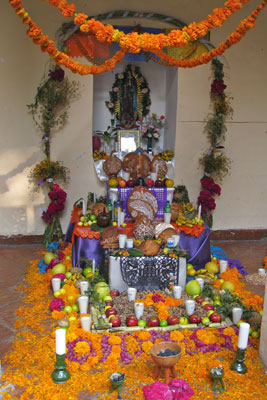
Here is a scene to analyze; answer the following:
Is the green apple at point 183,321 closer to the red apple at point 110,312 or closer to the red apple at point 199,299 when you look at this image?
the red apple at point 199,299

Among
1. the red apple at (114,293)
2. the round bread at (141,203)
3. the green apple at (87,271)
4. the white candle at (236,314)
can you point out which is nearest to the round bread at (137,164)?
the round bread at (141,203)

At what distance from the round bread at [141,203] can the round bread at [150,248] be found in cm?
92

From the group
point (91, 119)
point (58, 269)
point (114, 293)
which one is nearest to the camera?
point (114, 293)

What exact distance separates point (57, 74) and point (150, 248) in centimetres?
359

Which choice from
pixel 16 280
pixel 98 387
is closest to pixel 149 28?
pixel 16 280

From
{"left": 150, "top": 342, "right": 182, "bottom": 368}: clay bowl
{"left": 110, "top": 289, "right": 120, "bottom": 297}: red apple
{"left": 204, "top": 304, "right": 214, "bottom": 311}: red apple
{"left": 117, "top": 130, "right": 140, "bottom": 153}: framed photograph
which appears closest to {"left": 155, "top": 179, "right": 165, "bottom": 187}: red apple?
{"left": 117, "top": 130, "right": 140, "bottom": 153}: framed photograph

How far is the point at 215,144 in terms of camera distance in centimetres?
774

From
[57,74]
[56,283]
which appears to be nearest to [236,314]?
[56,283]

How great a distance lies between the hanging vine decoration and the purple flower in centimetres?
277

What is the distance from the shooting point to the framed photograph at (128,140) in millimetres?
7957

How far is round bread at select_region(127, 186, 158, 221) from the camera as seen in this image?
6258mm

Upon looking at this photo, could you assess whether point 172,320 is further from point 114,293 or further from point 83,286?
point 83,286

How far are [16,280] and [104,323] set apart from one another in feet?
6.57

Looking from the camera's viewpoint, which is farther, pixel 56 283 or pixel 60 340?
pixel 56 283
